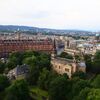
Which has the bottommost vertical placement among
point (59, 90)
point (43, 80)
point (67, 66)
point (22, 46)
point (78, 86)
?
point (22, 46)

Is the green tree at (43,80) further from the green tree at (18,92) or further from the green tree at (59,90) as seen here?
the green tree at (18,92)

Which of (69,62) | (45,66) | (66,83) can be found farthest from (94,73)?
(66,83)

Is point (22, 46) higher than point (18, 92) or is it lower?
lower

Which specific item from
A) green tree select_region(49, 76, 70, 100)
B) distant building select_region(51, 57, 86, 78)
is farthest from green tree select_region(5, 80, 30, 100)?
distant building select_region(51, 57, 86, 78)

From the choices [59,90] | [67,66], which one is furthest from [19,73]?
[59,90]

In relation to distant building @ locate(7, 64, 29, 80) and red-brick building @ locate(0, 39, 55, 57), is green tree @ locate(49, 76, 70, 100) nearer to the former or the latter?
distant building @ locate(7, 64, 29, 80)

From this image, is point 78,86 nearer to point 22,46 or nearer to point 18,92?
point 18,92
